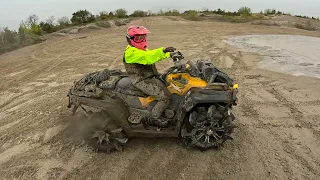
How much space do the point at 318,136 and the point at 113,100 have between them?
3.69 meters

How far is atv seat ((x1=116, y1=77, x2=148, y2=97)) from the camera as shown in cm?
593

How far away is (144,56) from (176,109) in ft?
3.49

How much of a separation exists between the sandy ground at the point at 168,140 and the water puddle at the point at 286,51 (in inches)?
23.4

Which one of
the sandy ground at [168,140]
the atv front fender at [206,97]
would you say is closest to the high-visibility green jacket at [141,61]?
the atv front fender at [206,97]

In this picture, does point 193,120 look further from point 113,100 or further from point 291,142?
point 291,142

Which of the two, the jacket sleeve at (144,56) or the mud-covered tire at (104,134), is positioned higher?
the jacket sleeve at (144,56)

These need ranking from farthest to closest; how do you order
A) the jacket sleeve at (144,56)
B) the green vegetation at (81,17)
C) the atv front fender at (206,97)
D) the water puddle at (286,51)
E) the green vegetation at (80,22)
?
the green vegetation at (81,17) → the green vegetation at (80,22) → the water puddle at (286,51) → the atv front fender at (206,97) → the jacket sleeve at (144,56)

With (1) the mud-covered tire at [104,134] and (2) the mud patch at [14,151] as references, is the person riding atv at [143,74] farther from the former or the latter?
(2) the mud patch at [14,151]

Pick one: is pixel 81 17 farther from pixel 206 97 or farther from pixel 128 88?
pixel 206 97

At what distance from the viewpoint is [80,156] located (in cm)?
597

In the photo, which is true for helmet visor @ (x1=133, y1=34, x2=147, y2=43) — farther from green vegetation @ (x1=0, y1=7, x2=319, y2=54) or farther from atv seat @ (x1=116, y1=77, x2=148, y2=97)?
green vegetation @ (x1=0, y1=7, x2=319, y2=54)

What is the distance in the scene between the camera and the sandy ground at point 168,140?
17.9 feet

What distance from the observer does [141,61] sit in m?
5.43

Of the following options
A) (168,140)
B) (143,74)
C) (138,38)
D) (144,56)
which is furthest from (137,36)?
(168,140)
